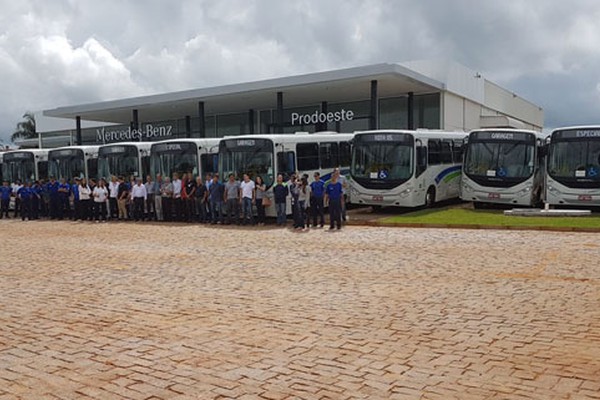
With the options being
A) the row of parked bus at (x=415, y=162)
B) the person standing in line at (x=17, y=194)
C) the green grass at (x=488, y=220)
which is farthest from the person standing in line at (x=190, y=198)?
the person standing in line at (x=17, y=194)

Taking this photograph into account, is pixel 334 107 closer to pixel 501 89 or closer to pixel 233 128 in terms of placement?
pixel 233 128

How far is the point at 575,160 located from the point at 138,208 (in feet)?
49.6

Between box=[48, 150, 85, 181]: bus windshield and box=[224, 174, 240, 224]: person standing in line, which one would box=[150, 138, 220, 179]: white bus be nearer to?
box=[224, 174, 240, 224]: person standing in line

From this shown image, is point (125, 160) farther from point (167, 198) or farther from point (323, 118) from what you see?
point (323, 118)

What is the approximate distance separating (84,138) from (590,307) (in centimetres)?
5213

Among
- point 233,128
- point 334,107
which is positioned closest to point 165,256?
point 334,107

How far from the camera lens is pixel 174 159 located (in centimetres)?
2142

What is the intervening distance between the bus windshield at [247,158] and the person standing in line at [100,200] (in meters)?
4.83

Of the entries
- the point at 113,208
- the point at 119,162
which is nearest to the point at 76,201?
the point at 113,208

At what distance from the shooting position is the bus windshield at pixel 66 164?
80.8 feet

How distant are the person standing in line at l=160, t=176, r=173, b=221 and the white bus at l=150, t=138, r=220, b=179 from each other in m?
0.93

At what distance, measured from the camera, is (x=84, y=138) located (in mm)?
53344

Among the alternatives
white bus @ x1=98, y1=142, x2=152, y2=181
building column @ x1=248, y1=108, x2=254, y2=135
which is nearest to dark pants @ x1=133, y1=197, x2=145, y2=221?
white bus @ x1=98, y1=142, x2=152, y2=181

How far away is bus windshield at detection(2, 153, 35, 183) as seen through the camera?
26330mm
